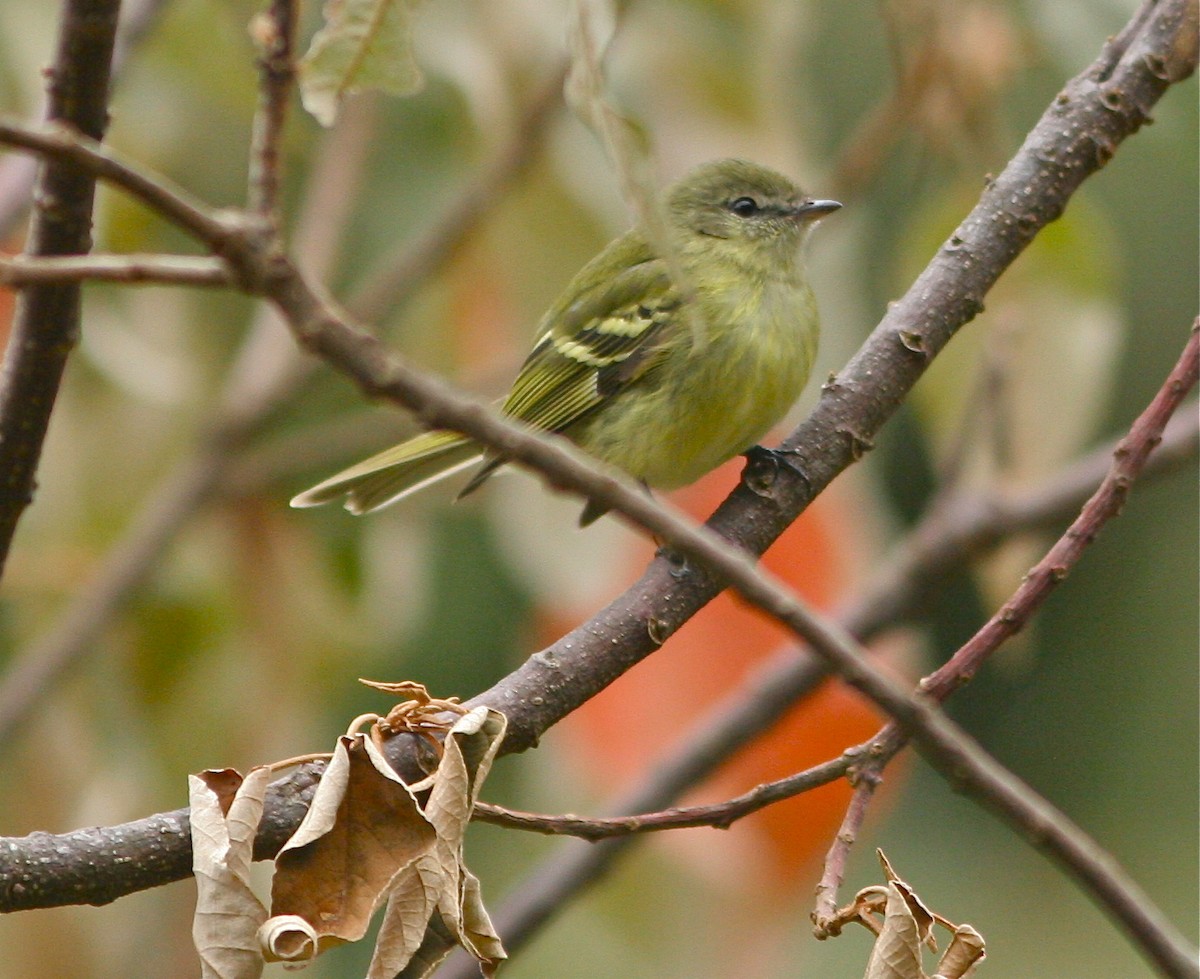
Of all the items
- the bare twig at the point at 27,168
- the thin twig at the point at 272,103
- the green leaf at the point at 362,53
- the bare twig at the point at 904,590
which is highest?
the bare twig at the point at 27,168

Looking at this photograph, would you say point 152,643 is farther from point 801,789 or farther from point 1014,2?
point 1014,2

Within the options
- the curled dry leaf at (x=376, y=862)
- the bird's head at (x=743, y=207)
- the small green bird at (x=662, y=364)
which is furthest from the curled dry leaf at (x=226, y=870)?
the bird's head at (x=743, y=207)

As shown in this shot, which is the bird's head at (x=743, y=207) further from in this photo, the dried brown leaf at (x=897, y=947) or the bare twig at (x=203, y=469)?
the dried brown leaf at (x=897, y=947)

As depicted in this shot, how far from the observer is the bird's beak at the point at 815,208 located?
342cm

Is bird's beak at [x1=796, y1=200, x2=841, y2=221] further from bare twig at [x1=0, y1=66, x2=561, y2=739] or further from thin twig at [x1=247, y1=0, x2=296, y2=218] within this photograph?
thin twig at [x1=247, y1=0, x2=296, y2=218]

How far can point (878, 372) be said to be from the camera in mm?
2053

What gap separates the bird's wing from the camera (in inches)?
124

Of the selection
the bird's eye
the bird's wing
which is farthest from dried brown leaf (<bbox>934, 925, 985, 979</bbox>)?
the bird's eye

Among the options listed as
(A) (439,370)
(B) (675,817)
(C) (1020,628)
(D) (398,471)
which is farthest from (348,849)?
(A) (439,370)

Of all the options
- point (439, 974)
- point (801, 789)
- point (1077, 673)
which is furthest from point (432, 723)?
point (1077, 673)

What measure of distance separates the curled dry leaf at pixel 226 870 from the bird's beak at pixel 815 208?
2.36m

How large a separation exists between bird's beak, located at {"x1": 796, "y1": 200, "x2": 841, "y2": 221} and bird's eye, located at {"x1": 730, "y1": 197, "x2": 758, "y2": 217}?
4.5 inches

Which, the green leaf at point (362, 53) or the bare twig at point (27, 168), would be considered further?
the bare twig at point (27, 168)

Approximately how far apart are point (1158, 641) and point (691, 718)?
828cm
